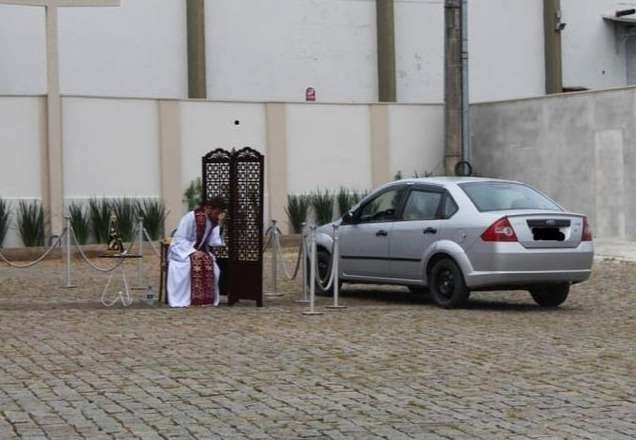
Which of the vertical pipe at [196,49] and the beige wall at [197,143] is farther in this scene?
the vertical pipe at [196,49]

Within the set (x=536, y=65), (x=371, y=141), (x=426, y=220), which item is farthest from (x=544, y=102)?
(x=426, y=220)

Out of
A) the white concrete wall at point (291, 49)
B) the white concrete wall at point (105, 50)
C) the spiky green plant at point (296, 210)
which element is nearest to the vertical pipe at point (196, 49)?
the white concrete wall at point (105, 50)

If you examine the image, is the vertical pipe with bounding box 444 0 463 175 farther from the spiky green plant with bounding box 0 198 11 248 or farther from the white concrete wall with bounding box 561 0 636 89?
the white concrete wall with bounding box 561 0 636 89

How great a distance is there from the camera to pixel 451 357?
1121cm

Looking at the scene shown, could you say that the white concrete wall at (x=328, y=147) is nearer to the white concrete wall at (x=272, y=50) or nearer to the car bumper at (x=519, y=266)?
the white concrete wall at (x=272, y=50)

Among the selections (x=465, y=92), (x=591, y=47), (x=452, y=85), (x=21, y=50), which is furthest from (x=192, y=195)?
(x=591, y=47)

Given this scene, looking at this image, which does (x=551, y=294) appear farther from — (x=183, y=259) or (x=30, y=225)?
(x=30, y=225)

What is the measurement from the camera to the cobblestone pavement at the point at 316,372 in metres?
8.28

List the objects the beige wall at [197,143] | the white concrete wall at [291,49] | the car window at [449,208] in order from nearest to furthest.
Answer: the car window at [449,208] → the beige wall at [197,143] → the white concrete wall at [291,49]

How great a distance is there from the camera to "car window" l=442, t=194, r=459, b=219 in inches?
612

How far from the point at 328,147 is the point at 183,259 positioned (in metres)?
14.4

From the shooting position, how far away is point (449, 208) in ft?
51.4

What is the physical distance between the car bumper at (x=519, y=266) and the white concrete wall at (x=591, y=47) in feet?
75.7

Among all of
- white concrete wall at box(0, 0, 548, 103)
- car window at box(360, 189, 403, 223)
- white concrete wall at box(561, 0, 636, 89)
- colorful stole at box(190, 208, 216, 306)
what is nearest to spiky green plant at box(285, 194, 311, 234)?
white concrete wall at box(0, 0, 548, 103)
